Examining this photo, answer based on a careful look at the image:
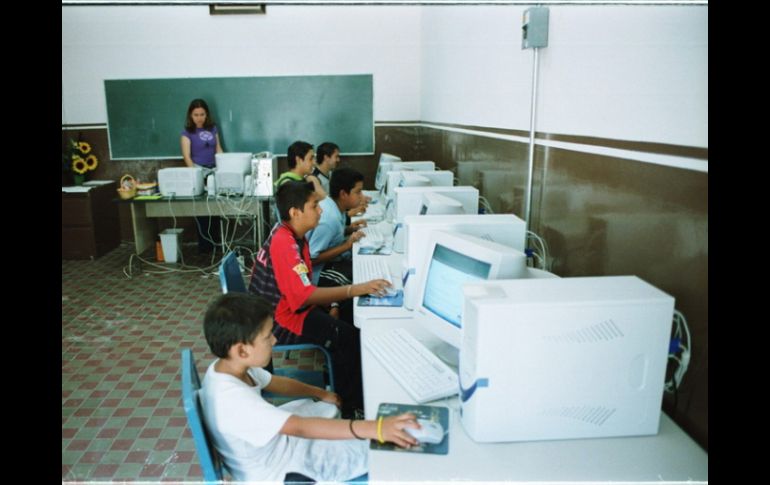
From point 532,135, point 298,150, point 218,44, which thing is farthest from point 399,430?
point 218,44

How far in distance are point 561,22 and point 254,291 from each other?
159 centimetres

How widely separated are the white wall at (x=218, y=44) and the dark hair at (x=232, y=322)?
14.6ft

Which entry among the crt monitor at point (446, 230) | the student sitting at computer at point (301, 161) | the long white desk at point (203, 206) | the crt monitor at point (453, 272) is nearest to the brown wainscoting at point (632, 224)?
the crt monitor at point (446, 230)

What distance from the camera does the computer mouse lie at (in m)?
1.12

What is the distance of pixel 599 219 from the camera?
1670 mm

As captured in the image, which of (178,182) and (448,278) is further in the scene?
(178,182)

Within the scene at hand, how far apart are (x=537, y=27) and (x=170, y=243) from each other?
12.5 ft

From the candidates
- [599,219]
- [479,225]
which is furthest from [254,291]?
[599,219]

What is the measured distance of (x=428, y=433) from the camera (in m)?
1.12

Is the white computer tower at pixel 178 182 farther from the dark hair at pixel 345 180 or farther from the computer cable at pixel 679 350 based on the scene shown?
the computer cable at pixel 679 350

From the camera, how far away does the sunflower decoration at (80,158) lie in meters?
5.15

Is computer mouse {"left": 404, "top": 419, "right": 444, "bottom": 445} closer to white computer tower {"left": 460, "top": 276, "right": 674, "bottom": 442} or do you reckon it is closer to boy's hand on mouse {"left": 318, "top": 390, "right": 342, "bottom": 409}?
white computer tower {"left": 460, "top": 276, "right": 674, "bottom": 442}

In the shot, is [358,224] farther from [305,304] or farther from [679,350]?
[679,350]
